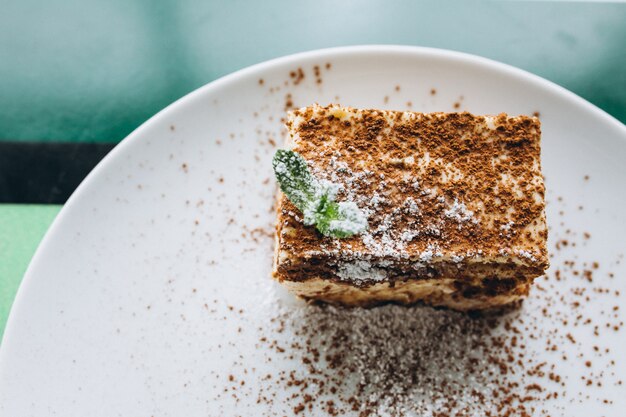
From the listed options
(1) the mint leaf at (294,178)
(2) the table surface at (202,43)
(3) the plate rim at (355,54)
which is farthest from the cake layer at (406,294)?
(2) the table surface at (202,43)

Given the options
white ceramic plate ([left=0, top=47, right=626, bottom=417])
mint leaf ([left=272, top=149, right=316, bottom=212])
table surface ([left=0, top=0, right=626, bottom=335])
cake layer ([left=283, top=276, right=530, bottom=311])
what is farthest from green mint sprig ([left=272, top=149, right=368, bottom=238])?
table surface ([left=0, top=0, right=626, bottom=335])

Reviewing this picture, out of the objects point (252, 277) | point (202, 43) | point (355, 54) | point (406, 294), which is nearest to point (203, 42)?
point (202, 43)

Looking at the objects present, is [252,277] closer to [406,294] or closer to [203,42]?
[406,294]

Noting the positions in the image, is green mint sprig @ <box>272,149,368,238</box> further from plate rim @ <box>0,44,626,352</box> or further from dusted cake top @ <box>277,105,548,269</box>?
plate rim @ <box>0,44,626,352</box>

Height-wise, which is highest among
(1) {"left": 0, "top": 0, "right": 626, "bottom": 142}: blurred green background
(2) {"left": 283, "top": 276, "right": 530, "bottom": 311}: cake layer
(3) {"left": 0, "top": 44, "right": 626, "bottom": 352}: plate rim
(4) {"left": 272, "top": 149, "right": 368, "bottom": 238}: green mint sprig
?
(1) {"left": 0, "top": 0, "right": 626, "bottom": 142}: blurred green background

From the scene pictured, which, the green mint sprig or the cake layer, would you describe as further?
the cake layer

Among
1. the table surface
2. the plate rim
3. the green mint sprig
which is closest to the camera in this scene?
the green mint sprig

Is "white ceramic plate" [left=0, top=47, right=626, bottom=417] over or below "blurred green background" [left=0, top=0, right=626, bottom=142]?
below

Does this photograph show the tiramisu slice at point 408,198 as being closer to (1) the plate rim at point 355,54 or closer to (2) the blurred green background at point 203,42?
(1) the plate rim at point 355,54
